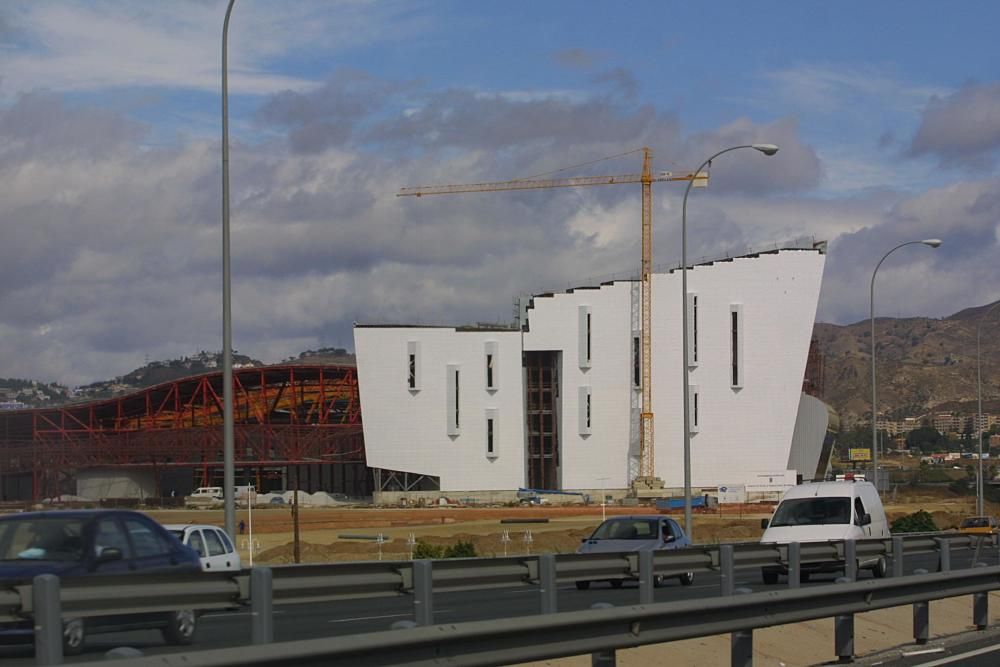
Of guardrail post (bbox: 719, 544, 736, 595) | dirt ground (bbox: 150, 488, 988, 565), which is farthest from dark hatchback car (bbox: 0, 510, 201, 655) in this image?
dirt ground (bbox: 150, 488, 988, 565)

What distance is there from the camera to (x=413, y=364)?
106m

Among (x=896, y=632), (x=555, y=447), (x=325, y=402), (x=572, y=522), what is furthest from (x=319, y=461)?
(x=896, y=632)

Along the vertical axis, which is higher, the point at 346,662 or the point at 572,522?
the point at 346,662

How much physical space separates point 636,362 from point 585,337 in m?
4.35

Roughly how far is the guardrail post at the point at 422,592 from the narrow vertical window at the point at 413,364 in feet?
311

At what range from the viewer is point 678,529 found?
32375 mm

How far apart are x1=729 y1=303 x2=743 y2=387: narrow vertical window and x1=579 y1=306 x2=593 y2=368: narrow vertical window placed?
10803 mm

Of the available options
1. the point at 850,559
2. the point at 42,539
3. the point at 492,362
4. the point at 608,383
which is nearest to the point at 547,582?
the point at 42,539

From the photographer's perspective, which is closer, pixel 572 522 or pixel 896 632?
pixel 896 632

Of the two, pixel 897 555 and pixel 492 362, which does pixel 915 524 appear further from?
pixel 897 555

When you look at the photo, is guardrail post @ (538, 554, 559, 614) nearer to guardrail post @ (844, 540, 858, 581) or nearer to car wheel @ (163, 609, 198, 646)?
car wheel @ (163, 609, 198, 646)

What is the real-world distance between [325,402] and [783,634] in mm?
103900

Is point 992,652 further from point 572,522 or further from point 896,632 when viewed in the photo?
point 572,522

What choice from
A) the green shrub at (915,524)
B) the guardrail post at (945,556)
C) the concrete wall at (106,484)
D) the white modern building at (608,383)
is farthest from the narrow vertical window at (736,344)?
the guardrail post at (945,556)
